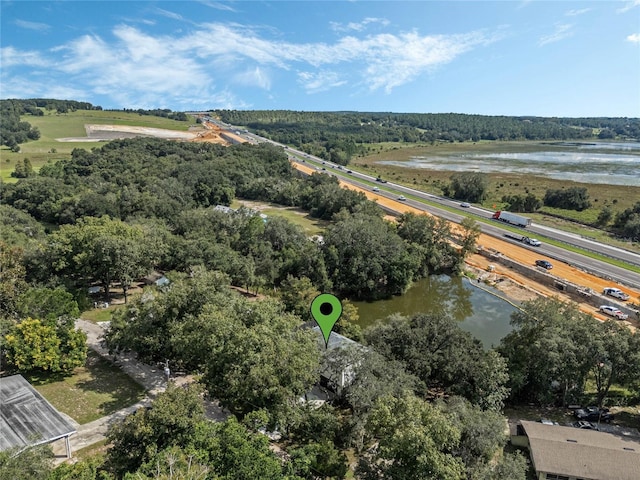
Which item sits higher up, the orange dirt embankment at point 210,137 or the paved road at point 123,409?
the orange dirt embankment at point 210,137

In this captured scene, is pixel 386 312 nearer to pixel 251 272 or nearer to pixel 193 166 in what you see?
pixel 251 272

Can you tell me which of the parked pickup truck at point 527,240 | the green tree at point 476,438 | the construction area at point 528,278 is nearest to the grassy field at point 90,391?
the green tree at point 476,438

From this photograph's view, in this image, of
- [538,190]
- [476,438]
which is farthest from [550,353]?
[538,190]

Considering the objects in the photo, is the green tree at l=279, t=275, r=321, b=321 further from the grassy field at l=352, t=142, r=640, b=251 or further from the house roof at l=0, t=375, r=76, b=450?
the grassy field at l=352, t=142, r=640, b=251

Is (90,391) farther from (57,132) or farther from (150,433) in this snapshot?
(57,132)

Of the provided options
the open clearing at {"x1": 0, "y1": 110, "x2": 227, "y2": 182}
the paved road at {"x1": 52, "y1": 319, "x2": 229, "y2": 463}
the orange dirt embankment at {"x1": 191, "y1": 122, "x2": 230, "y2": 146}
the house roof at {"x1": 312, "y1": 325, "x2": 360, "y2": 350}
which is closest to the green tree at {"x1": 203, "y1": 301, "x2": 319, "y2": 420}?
the paved road at {"x1": 52, "y1": 319, "x2": 229, "y2": 463}

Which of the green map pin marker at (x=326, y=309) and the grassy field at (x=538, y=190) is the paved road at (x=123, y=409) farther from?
the grassy field at (x=538, y=190)
